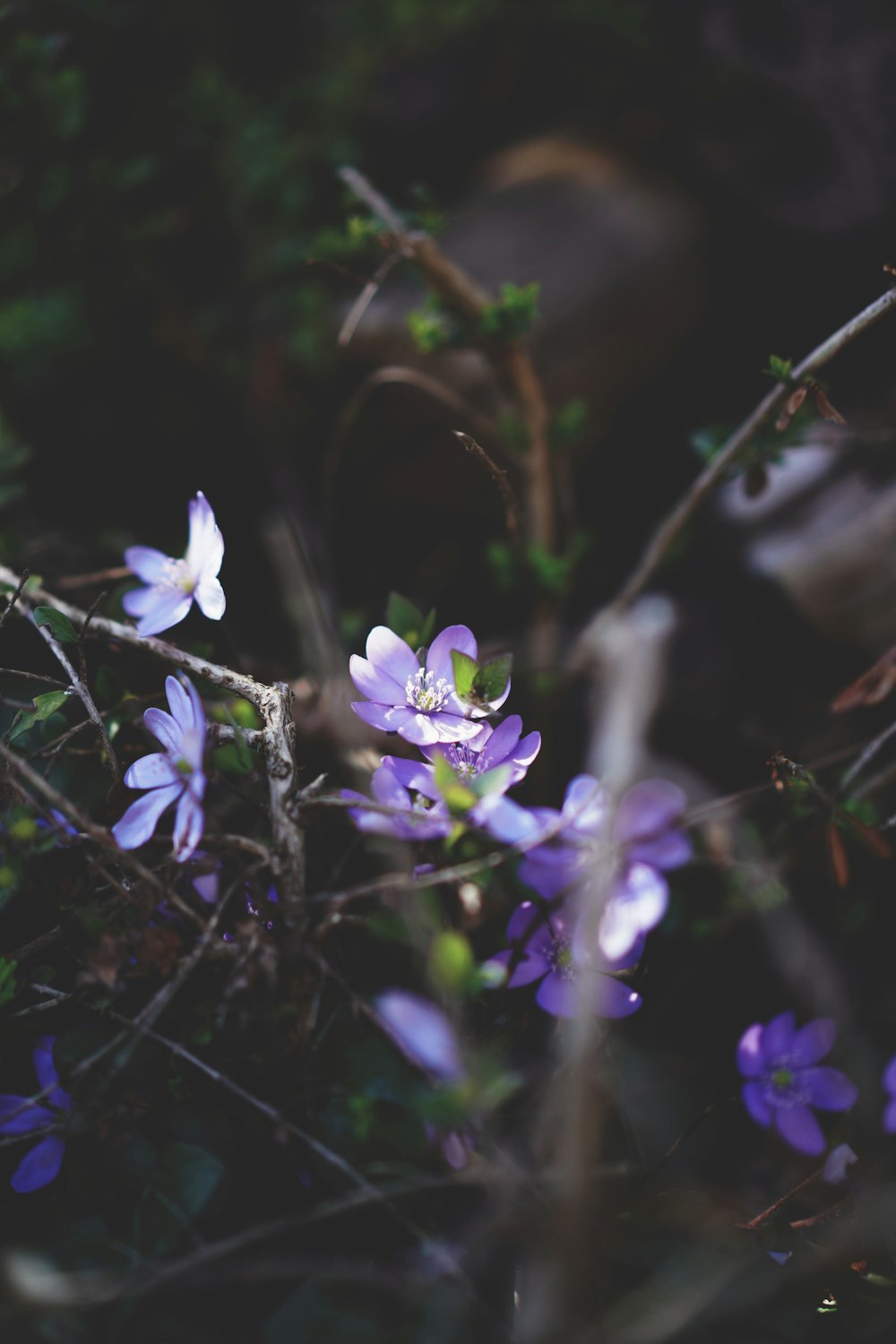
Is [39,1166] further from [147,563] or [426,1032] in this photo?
[147,563]

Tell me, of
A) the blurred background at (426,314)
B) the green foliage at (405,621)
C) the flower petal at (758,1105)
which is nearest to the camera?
the flower petal at (758,1105)

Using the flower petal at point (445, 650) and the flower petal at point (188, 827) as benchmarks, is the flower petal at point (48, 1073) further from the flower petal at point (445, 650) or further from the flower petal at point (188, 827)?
the flower petal at point (445, 650)

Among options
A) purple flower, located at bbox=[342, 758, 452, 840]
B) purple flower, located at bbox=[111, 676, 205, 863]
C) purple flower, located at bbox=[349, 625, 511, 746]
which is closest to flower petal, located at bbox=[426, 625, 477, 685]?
purple flower, located at bbox=[349, 625, 511, 746]

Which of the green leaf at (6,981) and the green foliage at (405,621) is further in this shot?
the green foliage at (405,621)

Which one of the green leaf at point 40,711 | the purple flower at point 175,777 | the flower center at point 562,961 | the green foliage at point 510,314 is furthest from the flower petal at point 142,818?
the green foliage at point 510,314

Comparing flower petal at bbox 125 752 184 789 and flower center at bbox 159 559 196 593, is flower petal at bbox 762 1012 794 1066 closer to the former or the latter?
flower petal at bbox 125 752 184 789

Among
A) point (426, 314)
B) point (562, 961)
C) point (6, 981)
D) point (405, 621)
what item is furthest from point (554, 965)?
point (426, 314)

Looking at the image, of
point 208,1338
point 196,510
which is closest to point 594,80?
point 196,510
